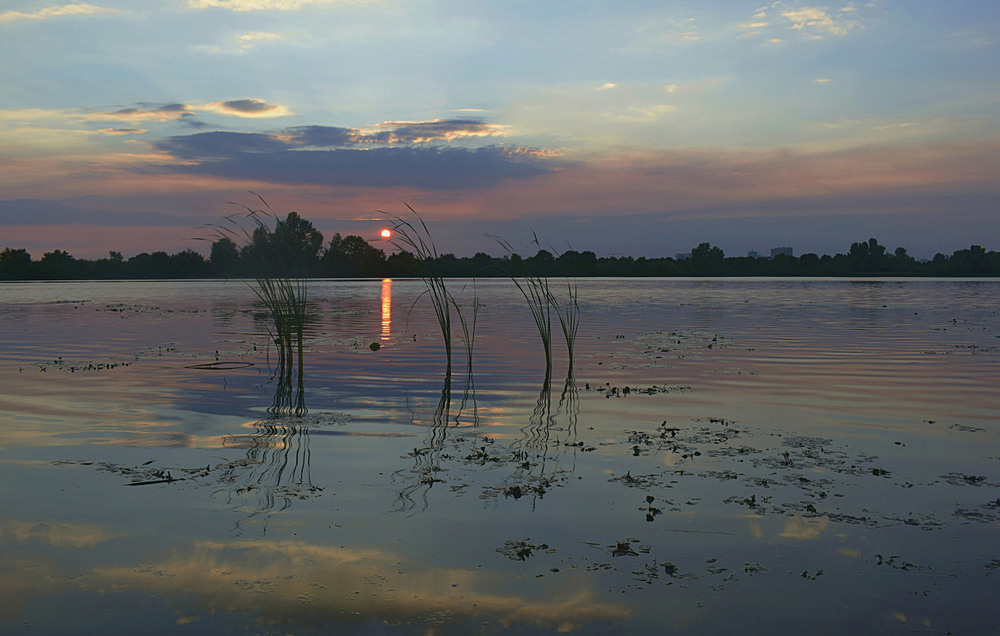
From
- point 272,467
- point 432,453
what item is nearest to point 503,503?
point 432,453

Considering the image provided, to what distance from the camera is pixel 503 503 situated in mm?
6762

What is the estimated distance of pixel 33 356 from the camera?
1883 cm

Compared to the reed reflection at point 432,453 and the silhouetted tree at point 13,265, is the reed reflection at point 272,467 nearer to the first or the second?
the reed reflection at point 432,453

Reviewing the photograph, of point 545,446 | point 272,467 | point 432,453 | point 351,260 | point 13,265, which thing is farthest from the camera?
point 351,260

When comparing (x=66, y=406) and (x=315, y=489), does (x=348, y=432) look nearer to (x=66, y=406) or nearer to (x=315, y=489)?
(x=315, y=489)

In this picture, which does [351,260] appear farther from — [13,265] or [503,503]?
[503,503]

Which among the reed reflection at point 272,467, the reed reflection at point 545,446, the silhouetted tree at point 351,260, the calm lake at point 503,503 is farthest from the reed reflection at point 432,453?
the silhouetted tree at point 351,260

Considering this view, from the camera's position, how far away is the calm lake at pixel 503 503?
186 inches

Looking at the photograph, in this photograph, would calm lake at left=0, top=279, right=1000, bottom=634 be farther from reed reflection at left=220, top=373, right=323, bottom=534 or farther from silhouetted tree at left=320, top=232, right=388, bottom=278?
silhouetted tree at left=320, top=232, right=388, bottom=278

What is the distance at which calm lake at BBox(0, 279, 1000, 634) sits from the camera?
471 cm

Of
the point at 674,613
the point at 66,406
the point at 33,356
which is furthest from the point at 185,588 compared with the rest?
the point at 33,356

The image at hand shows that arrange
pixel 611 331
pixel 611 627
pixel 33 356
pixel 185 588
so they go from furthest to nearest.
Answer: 1. pixel 611 331
2. pixel 33 356
3. pixel 185 588
4. pixel 611 627

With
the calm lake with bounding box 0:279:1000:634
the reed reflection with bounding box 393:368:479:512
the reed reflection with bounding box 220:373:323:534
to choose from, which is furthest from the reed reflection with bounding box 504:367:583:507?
the reed reflection with bounding box 220:373:323:534

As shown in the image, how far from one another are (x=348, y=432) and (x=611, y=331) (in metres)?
18.0
